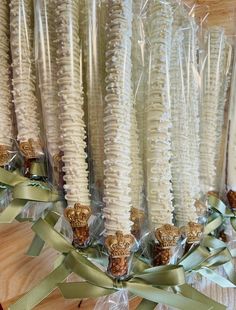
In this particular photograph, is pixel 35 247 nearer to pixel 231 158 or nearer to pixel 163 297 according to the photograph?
pixel 163 297

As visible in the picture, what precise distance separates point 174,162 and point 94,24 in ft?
0.73

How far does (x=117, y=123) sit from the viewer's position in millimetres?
510

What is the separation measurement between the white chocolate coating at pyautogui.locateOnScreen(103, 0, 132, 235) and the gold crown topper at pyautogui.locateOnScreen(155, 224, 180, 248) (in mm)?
49

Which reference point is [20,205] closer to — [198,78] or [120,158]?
[120,158]

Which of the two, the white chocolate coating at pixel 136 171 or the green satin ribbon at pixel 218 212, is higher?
the white chocolate coating at pixel 136 171

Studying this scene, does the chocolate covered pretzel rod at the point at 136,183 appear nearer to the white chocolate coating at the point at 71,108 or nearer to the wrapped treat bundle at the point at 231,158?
the white chocolate coating at the point at 71,108

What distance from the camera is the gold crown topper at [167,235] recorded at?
54cm

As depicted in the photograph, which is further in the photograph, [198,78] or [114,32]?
[198,78]

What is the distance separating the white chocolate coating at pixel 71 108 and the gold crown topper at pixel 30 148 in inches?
1.9

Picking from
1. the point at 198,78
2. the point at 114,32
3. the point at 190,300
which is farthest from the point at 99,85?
the point at 190,300

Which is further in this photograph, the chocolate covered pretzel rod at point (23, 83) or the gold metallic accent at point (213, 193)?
the gold metallic accent at point (213, 193)

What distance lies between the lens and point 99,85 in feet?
1.80

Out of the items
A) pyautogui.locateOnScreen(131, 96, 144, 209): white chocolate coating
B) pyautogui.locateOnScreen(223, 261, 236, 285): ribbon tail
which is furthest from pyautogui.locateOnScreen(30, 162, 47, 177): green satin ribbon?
pyautogui.locateOnScreen(223, 261, 236, 285): ribbon tail

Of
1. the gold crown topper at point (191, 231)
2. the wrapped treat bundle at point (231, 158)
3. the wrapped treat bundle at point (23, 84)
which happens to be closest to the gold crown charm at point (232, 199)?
the wrapped treat bundle at point (231, 158)
